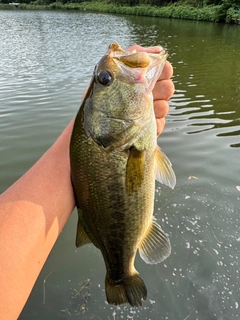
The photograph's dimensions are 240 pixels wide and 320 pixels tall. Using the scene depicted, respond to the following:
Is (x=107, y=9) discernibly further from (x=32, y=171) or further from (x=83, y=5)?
(x=32, y=171)

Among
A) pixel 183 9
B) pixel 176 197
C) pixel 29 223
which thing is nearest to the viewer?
pixel 29 223

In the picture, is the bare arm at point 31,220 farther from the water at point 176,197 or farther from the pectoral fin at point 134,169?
the water at point 176,197

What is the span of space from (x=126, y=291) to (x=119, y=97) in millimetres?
1188

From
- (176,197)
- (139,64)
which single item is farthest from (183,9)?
(139,64)

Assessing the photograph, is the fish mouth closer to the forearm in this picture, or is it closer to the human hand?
the human hand

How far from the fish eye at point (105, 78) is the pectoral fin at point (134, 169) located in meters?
0.39

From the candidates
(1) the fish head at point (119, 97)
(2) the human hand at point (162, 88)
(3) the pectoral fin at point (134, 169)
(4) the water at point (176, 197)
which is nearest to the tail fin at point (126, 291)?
(3) the pectoral fin at point (134, 169)

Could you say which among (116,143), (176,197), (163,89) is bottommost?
(176,197)

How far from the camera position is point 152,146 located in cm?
178

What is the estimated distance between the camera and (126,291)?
1.91 m

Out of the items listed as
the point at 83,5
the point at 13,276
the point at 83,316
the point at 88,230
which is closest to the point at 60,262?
the point at 83,316

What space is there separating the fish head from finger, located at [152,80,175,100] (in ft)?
1.01

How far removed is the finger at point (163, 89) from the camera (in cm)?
203

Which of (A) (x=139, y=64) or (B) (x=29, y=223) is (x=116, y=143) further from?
(B) (x=29, y=223)
